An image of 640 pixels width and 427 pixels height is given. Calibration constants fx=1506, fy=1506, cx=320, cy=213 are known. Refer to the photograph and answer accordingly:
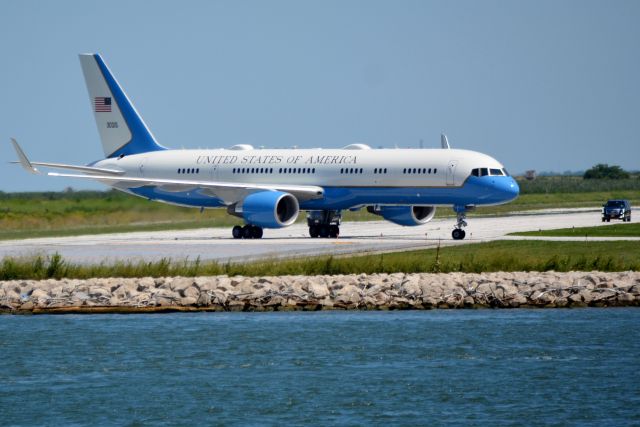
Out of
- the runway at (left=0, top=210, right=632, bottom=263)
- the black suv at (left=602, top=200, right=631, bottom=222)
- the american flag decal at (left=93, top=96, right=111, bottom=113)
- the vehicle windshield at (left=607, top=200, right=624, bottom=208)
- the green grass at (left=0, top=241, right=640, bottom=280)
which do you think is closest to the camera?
the green grass at (left=0, top=241, right=640, bottom=280)

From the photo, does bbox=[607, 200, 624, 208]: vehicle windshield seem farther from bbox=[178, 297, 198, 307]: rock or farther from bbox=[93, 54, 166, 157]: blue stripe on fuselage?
bbox=[178, 297, 198, 307]: rock

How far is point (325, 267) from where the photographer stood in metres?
45.1

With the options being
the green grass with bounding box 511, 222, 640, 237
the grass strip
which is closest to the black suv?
the grass strip

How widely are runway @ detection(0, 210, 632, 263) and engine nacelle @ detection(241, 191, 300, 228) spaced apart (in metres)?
0.92

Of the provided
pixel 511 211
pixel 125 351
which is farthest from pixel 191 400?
pixel 511 211

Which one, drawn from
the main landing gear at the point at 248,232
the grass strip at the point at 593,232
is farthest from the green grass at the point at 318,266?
the main landing gear at the point at 248,232

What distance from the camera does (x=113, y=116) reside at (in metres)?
74.4

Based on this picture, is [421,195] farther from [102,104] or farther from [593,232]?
[102,104]

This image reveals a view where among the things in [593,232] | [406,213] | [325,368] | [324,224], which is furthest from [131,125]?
[325,368]

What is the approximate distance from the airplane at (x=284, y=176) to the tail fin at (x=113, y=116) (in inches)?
1.9

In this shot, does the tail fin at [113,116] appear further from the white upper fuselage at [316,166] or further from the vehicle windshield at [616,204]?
the vehicle windshield at [616,204]

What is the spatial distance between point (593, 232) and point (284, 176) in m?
14.1

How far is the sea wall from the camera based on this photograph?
40.6 m

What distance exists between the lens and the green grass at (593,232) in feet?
210
